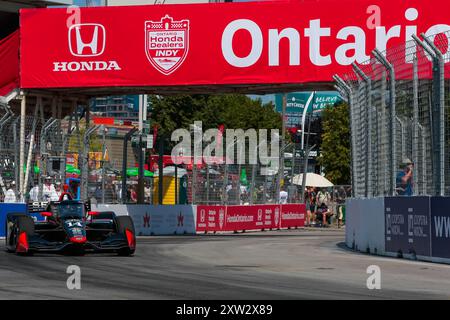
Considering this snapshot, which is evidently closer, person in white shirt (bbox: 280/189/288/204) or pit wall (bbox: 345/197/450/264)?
pit wall (bbox: 345/197/450/264)

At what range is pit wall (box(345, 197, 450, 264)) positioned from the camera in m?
16.4

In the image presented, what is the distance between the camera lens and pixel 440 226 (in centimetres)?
1642

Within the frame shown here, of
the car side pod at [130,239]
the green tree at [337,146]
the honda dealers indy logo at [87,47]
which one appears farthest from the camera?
the green tree at [337,146]

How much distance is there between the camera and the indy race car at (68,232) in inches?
690

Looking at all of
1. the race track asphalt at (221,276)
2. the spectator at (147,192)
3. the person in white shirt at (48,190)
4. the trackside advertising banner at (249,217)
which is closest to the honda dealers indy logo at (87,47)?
the person in white shirt at (48,190)

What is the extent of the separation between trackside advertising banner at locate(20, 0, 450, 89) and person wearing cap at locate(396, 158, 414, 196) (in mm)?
9027

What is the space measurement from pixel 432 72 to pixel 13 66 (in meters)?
15.8

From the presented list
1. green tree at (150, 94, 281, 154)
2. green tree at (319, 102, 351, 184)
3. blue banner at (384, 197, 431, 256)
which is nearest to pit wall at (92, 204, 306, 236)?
blue banner at (384, 197, 431, 256)

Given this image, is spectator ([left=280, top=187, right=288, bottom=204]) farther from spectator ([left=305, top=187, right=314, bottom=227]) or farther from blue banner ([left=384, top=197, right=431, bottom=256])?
blue banner ([left=384, top=197, right=431, bottom=256])

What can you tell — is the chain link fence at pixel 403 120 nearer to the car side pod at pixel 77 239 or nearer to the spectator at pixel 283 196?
the car side pod at pixel 77 239

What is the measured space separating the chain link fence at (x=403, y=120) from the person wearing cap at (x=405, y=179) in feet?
0.05
